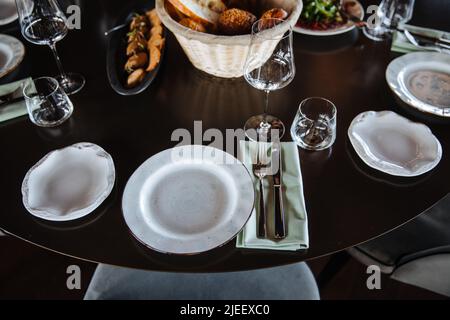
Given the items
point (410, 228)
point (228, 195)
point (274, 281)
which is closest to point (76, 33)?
point (228, 195)

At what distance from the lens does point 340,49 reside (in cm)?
97

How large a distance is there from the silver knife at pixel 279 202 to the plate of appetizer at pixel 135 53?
0.34m

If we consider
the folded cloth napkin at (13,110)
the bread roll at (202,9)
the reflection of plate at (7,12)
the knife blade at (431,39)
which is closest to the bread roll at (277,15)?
the bread roll at (202,9)

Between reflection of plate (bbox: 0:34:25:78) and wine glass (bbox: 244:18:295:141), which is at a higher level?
wine glass (bbox: 244:18:295:141)

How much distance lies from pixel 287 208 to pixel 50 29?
0.66 metres

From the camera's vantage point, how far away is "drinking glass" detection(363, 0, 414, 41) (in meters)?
0.99

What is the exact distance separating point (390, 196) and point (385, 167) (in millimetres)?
56

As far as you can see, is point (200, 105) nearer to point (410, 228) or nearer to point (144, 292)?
point (144, 292)

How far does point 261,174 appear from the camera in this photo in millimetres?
741

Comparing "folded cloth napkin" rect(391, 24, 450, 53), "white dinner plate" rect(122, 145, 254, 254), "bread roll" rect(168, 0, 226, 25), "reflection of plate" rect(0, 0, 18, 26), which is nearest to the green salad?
"folded cloth napkin" rect(391, 24, 450, 53)

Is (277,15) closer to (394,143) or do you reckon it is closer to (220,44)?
(220,44)

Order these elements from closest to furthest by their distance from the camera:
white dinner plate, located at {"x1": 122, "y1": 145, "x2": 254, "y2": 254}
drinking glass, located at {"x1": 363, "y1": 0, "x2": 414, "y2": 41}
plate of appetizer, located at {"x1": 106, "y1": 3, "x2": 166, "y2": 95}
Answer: white dinner plate, located at {"x1": 122, "y1": 145, "x2": 254, "y2": 254} → plate of appetizer, located at {"x1": 106, "y1": 3, "x2": 166, "y2": 95} → drinking glass, located at {"x1": 363, "y1": 0, "x2": 414, "y2": 41}

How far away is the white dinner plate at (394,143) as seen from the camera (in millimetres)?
740

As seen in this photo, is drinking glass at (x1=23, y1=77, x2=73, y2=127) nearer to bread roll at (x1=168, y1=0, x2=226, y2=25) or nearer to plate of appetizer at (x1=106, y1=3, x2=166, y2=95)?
plate of appetizer at (x1=106, y1=3, x2=166, y2=95)
